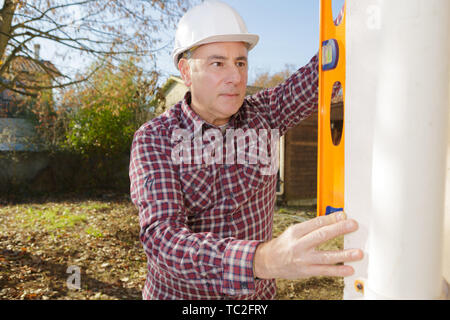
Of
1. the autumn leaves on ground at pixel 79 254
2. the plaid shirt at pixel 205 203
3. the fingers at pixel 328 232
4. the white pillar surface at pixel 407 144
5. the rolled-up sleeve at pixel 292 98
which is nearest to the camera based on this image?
the white pillar surface at pixel 407 144

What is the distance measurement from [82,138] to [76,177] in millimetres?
1387

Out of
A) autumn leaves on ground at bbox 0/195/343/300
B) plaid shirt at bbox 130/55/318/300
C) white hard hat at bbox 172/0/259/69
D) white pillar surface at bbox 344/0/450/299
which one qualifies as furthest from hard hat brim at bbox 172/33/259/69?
autumn leaves on ground at bbox 0/195/343/300

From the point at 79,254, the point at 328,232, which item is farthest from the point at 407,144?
the point at 79,254

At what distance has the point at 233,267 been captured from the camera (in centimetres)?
115

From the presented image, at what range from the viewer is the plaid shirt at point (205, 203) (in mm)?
1210

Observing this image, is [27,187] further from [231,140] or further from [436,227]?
[436,227]

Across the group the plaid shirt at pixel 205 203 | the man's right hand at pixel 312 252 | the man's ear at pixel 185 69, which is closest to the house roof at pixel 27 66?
the man's ear at pixel 185 69

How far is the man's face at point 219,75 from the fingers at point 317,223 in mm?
966

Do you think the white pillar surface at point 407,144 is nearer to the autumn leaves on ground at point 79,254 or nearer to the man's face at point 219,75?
the man's face at point 219,75

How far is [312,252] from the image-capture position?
3.15ft

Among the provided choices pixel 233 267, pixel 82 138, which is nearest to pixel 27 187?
pixel 82 138

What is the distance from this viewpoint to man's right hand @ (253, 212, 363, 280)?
94 centimetres

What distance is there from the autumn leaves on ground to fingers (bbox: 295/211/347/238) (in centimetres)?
436

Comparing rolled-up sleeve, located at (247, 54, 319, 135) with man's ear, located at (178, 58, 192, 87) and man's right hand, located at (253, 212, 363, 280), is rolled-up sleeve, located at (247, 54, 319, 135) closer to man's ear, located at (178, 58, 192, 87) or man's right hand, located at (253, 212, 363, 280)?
man's ear, located at (178, 58, 192, 87)
